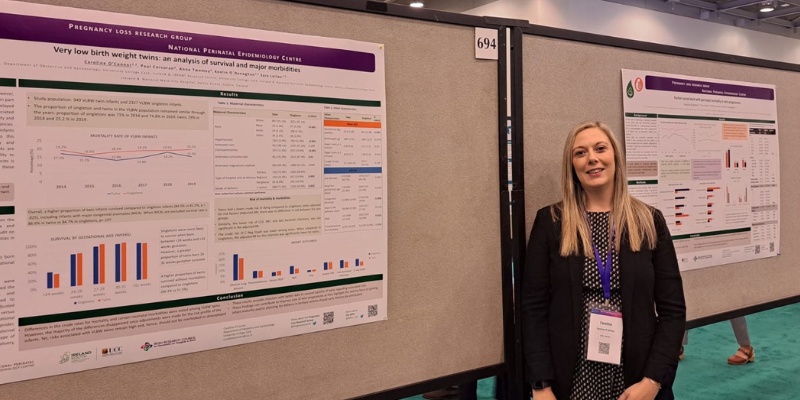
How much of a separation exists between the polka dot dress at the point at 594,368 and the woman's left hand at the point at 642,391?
26mm

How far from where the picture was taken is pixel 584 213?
1438 mm

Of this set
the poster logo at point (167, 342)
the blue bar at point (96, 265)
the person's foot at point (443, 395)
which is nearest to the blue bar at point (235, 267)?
the poster logo at point (167, 342)

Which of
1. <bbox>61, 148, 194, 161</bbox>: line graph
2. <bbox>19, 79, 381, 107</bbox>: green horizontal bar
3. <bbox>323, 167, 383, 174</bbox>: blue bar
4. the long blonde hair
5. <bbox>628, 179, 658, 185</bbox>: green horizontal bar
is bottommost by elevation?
the long blonde hair

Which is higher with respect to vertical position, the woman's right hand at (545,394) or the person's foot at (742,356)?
the woman's right hand at (545,394)

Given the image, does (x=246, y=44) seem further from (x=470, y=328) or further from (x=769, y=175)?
(x=769, y=175)

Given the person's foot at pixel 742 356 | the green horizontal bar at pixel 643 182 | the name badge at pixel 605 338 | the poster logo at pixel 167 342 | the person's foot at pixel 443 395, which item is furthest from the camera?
the person's foot at pixel 742 356

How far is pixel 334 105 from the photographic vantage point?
1214mm

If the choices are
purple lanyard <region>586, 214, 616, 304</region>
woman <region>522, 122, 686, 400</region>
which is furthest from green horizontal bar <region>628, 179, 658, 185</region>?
purple lanyard <region>586, 214, 616, 304</region>

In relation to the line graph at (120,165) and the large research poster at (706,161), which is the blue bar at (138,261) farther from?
the large research poster at (706,161)

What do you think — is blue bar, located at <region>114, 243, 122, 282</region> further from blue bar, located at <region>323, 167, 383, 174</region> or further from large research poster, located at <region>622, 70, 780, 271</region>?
large research poster, located at <region>622, 70, 780, 271</region>

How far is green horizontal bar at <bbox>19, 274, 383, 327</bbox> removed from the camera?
38.5 inches

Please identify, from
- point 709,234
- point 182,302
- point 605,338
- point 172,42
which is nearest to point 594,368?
point 605,338

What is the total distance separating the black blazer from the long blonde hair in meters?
0.02

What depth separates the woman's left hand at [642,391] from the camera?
1338mm
